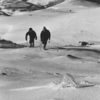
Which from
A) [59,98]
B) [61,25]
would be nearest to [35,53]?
[59,98]

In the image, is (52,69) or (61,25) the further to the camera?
(61,25)

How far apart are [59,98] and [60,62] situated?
5.50 m

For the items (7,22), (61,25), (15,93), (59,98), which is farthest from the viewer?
(7,22)

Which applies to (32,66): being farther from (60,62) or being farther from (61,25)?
(61,25)

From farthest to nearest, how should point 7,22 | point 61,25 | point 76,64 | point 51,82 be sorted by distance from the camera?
point 7,22
point 61,25
point 76,64
point 51,82

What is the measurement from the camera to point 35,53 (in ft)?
41.8

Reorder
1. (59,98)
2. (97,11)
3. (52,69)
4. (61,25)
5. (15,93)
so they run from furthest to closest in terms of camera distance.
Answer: (97,11)
(61,25)
(52,69)
(15,93)
(59,98)

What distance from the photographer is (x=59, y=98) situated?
480 cm

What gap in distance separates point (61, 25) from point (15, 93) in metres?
33.5

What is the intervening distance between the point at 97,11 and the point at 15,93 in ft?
137

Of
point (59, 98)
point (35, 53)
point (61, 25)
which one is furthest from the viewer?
point (61, 25)

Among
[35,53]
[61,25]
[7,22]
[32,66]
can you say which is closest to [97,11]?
[61,25]

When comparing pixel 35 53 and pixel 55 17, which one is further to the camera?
pixel 55 17

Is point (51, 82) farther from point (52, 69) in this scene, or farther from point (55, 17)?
point (55, 17)
